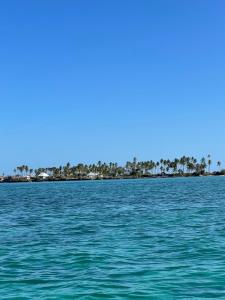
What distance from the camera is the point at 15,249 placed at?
24.8 meters

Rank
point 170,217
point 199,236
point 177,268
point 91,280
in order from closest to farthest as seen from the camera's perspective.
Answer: point 91,280 → point 177,268 → point 199,236 → point 170,217

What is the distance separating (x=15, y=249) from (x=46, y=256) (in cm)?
308

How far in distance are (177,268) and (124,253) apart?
4.41 m

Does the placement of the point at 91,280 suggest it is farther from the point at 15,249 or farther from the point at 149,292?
the point at 15,249

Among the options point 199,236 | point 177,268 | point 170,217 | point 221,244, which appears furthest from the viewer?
point 170,217

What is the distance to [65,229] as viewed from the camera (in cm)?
3412

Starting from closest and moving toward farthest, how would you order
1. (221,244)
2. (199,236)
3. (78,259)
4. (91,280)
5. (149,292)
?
1. (149,292)
2. (91,280)
3. (78,259)
4. (221,244)
5. (199,236)

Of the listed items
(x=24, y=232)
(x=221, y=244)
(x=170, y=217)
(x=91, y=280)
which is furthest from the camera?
(x=170, y=217)

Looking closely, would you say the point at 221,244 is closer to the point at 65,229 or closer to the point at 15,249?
the point at 15,249

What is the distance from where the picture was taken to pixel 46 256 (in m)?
22.3

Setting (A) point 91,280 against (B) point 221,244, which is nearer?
(A) point 91,280

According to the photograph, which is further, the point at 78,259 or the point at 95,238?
the point at 95,238

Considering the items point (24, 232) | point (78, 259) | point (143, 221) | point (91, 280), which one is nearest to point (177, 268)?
point (91, 280)

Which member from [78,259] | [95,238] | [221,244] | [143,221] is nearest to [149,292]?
[78,259]
